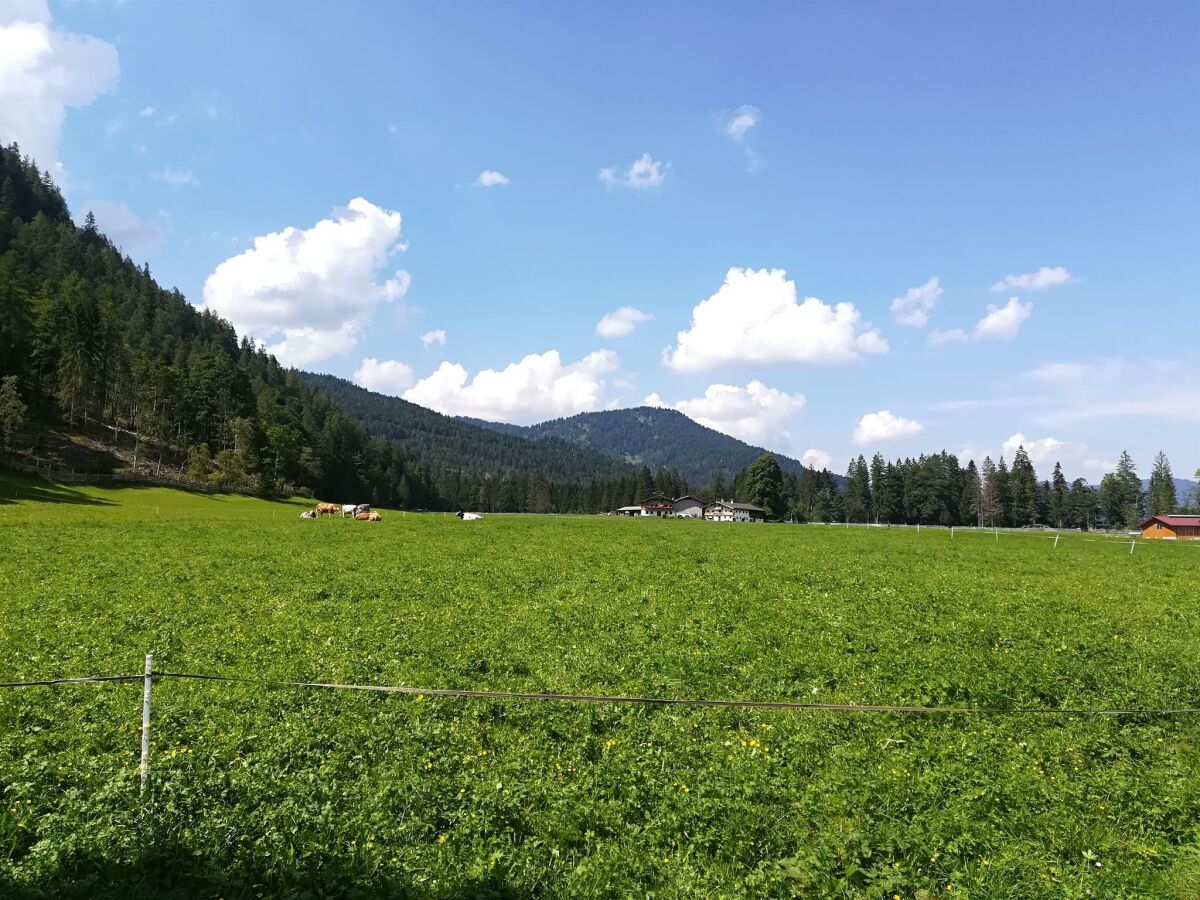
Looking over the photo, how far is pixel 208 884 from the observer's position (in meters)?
6.66

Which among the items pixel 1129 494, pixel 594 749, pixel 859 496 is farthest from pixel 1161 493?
pixel 594 749

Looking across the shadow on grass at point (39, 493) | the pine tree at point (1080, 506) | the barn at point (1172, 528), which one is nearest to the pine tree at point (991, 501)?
the pine tree at point (1080, 506)

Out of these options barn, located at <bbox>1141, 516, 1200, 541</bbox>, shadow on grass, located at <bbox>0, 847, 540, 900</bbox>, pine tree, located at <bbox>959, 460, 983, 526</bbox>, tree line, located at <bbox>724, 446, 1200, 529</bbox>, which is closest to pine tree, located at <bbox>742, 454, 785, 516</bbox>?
tree line, located at <bbox>724, 446, 1200, 529</bbox>

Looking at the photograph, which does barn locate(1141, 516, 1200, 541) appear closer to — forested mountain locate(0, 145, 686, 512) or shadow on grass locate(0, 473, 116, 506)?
shadow on grass locate(0, 473, 116, 506)

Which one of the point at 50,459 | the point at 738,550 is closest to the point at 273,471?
the point at 50,459

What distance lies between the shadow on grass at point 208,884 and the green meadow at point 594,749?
0.03 meters

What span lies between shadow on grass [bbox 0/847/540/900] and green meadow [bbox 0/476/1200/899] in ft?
0.10

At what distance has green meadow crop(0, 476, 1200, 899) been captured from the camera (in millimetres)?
→ 7199

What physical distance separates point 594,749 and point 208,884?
5454 millimetres

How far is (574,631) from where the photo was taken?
16.8 meters

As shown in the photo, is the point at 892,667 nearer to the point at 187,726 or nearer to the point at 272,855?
the point at 272,855

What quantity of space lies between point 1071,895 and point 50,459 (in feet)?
381

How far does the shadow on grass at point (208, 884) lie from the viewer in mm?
6340

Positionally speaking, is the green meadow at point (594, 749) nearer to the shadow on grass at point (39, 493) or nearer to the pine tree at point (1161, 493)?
the shadow on grass at point (39, 493)
